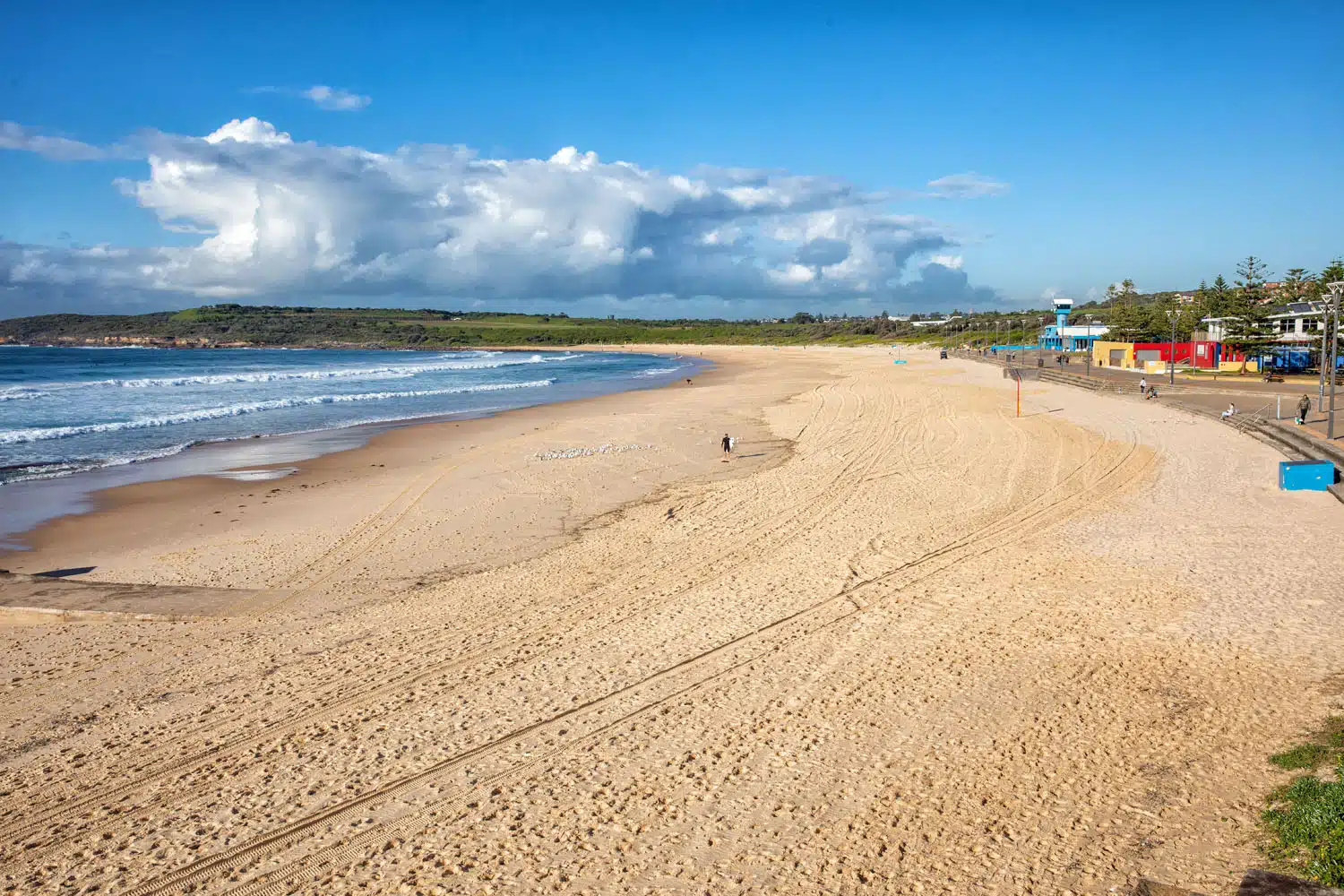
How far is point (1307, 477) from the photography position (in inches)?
572

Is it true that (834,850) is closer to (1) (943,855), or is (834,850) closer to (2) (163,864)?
(1) (943,855)

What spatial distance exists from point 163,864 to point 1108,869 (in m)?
5.57

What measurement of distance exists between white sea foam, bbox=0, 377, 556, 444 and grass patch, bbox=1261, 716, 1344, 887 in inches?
1176

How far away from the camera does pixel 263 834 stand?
5.24 metres

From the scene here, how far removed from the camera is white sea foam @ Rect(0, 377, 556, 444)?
25906mm

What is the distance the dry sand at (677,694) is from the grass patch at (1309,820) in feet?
0.51

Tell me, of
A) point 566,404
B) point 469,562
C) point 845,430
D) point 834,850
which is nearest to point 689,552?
point 469,562

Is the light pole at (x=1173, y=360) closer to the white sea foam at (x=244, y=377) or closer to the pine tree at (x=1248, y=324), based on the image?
the pine tree at (x=1248, y=324)

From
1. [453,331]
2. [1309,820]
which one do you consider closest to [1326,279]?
[1309,820]

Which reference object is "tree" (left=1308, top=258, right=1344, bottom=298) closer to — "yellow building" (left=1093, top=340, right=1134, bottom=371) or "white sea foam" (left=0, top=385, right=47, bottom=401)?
"yellow building" (left=1093, top=340, right=1134, bottom=371)

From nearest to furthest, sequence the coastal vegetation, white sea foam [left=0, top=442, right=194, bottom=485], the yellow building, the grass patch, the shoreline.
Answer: the grass patch
the shoreline
white sea foam [left=0, top=442, right=194, bottom=485]
the yellow building
the coastal vegetation

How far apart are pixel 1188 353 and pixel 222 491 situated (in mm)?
50226

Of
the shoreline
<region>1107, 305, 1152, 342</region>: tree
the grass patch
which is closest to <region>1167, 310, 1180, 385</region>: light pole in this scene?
<region>1107, 305, 1152, 342</region>: tree

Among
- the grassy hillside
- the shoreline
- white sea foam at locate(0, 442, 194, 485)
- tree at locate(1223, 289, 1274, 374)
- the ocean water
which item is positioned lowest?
the shoreline
